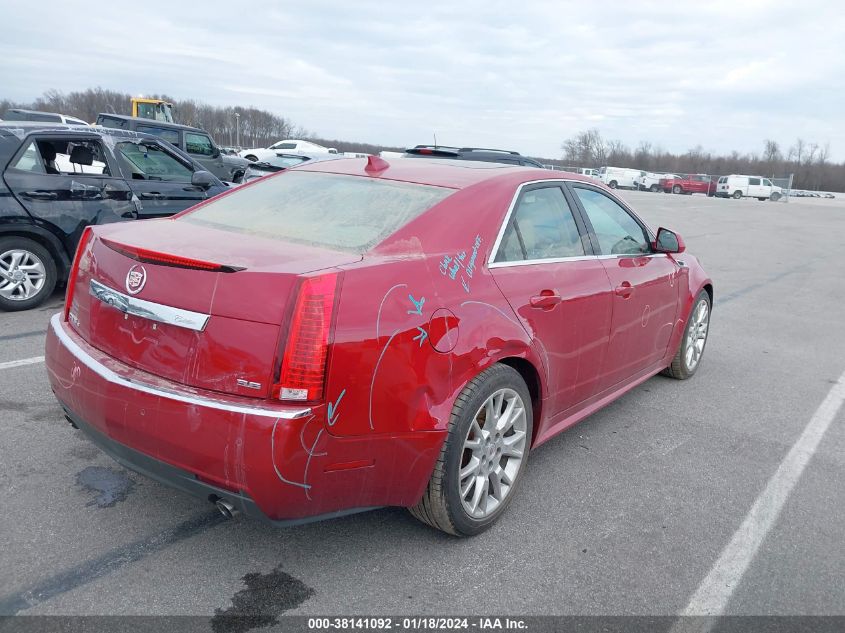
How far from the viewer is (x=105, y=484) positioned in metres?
3.28

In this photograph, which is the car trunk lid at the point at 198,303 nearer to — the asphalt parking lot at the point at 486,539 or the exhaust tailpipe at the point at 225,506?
the exhaust tailpipe at the point at 225,506

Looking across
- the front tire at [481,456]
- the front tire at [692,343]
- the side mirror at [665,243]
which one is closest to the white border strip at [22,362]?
the front tire at [481,456]

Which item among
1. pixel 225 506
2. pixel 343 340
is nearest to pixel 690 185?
pixel 343 340

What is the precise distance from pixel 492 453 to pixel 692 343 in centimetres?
305

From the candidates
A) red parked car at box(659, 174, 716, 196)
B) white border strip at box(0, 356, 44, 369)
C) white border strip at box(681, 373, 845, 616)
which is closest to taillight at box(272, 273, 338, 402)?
white border strip at box(681, 373, 845, 616)

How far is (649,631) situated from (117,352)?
2.25 m

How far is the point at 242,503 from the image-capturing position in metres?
2.36

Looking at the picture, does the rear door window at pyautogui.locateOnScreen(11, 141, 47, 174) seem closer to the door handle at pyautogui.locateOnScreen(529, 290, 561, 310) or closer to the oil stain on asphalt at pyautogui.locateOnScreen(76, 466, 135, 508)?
the oil stain on asphalt at pyautogui.locateOnScreen(76, 466, 135, 508)

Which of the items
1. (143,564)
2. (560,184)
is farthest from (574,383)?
(143,564)

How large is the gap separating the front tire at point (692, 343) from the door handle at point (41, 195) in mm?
5701

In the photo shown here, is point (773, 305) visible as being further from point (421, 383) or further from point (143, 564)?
point (143, 564)

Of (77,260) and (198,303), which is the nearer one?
(198,303)

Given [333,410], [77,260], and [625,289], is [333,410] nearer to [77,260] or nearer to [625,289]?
[77,260]

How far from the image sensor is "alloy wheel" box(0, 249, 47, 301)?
6314 mm
